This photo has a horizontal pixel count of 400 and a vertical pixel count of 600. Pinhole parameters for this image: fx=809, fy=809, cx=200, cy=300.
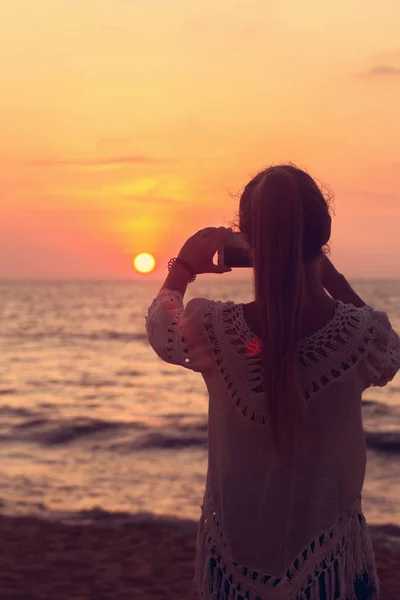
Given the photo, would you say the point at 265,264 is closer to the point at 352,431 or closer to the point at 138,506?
the point at 352,431

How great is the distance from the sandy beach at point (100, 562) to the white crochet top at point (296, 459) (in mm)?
4296

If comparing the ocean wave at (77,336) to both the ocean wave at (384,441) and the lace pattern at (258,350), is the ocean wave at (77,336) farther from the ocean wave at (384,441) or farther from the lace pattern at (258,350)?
the lace pattern at (258,350)

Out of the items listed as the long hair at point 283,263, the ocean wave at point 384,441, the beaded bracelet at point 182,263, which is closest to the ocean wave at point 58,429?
the ocean wave at point 384,441

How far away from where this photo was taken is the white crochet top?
2.09 metres

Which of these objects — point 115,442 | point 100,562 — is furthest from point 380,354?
point 115,442

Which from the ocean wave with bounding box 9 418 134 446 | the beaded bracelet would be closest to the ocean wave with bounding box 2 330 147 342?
the ocean wave with bounding box 9 418 134 446

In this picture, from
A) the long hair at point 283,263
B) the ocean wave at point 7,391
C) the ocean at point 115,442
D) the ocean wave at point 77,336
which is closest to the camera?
the long hair at point 283,263

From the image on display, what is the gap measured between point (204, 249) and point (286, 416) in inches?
21.1

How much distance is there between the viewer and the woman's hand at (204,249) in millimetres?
2256

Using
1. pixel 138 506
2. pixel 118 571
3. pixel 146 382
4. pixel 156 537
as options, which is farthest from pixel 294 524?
pixel 146 382

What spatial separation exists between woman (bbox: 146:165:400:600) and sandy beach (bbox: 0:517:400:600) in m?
4.30

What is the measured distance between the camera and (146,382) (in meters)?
24.0

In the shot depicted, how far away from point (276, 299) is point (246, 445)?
40cm

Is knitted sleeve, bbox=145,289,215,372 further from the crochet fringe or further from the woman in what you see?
the crochet fringe
